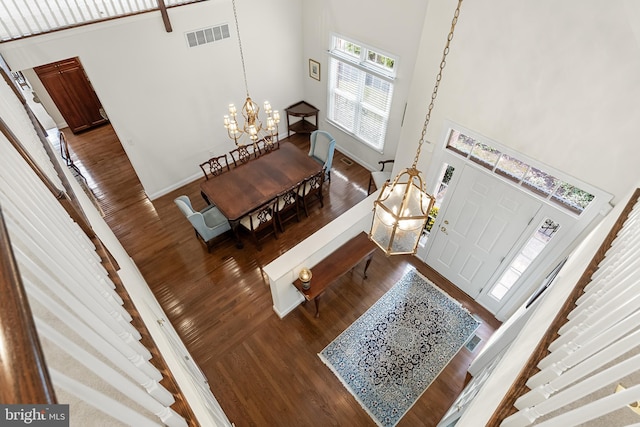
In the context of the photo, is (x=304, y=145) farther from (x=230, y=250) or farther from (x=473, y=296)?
(x=473, y=296)

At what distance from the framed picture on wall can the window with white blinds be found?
0.41m

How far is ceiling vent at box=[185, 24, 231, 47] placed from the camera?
17.9 ft

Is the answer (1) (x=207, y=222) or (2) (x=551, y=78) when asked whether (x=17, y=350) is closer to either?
(2) (x=551, y=78)

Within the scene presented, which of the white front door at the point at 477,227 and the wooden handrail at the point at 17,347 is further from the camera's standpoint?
the white front door at the point at 477,227

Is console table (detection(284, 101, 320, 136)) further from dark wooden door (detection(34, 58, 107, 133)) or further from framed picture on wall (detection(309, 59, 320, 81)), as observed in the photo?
dark wooden door (detection(34, 58, 107, 133))

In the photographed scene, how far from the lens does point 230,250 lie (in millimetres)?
5691

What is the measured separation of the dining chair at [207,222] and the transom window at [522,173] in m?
3.78

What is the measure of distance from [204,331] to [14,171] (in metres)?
3.88

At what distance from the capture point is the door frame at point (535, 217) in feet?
11.0

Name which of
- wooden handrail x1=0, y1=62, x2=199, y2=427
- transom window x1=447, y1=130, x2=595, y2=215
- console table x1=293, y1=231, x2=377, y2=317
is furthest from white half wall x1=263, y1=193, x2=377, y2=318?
wooden handrail x1=0, y1=62, x2=199, y2=427

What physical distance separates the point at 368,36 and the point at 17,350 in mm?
6279

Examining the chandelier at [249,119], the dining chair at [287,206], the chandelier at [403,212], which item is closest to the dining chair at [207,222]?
the dining chair at [287,206]

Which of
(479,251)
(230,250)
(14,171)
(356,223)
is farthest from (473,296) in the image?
(14,171)

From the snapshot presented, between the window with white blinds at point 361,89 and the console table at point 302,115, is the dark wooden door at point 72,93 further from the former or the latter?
the window with white blinds at point 361,89
